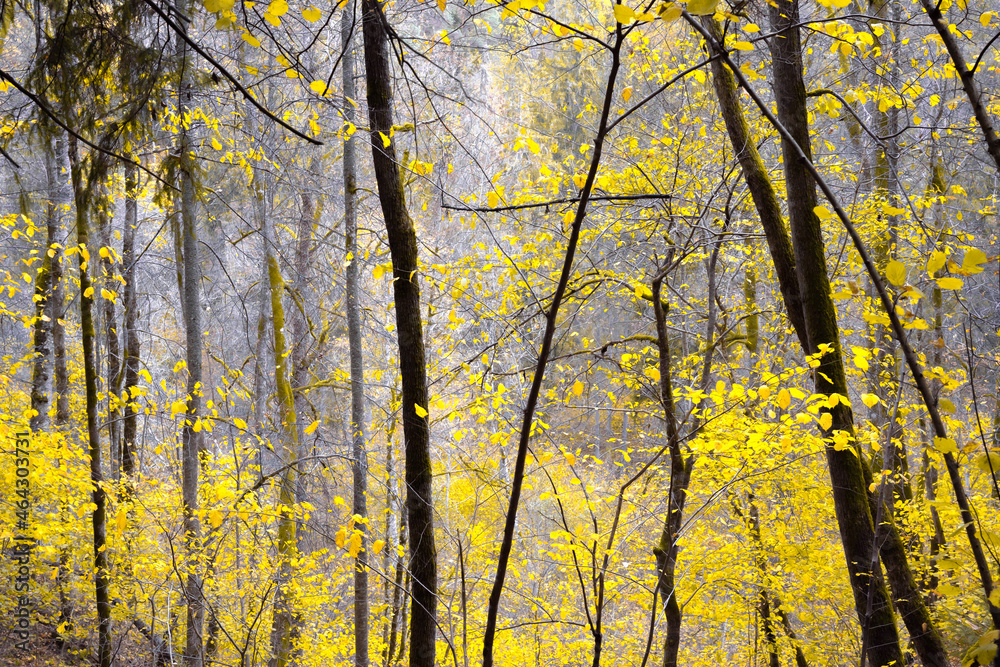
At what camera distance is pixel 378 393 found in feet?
42.4

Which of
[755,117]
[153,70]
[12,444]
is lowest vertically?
[12,444]

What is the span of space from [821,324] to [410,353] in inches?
88.2

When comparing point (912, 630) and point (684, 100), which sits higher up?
point (684, 100)

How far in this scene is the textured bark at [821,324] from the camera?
3324 millimetres

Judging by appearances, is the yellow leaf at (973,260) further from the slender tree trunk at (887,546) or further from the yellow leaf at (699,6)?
the slender tree trunk at (887,546)

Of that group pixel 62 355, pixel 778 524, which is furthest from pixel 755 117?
pixel 62 355

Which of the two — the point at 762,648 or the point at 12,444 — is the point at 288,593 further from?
the point at 762,648

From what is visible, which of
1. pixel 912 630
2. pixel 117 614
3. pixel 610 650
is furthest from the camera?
pixel 610 650

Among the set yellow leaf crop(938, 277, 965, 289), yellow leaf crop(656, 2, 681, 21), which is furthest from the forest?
yellow leaf crop(938, 277, 965, 289)

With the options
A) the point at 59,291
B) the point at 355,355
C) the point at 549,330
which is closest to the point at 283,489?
the point at 355,355

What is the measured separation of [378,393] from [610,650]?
6.43m
